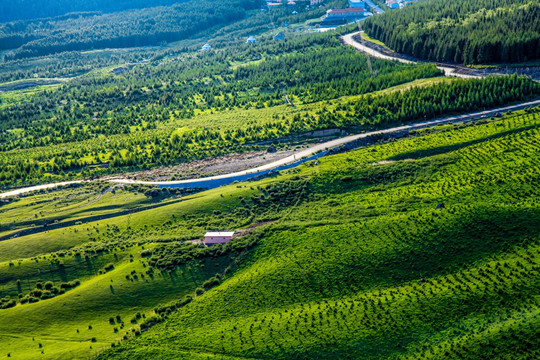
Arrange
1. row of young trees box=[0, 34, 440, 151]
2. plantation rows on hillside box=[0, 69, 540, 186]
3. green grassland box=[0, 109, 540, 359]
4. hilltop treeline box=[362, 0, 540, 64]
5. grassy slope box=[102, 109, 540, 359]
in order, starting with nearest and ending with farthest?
1. grassy slope box=[102, 109, 540, 359]
2. green grassland box=[0, 109, 540, 359]
3. plantation rows on hillside box=[0, 69, 540, 186]
4. hilltop treeline box=[362, 0, 540, 64]
5. row of young trees box=[0, 34, 440, 151]

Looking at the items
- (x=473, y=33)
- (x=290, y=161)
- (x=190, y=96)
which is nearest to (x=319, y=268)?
(x=290, y=161)

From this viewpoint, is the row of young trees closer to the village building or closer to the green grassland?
the green grassland

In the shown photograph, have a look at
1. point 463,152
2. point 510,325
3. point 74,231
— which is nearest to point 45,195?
point 74,231

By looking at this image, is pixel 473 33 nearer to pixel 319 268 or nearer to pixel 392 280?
pixel 392 280

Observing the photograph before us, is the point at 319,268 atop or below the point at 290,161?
below

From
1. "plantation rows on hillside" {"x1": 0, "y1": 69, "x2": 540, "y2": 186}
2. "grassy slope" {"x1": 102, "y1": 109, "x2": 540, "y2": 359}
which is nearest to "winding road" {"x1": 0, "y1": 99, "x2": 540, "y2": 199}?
"plantation rows on hillside" {"x1": 0, "y1": 69, "x2": 540, "y2": 186}
